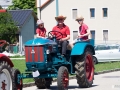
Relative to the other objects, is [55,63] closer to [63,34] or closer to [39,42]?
[39,42]

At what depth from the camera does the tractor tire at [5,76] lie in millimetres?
14211

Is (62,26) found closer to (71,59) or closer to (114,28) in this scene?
(71,59)

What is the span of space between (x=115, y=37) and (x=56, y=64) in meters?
64.2

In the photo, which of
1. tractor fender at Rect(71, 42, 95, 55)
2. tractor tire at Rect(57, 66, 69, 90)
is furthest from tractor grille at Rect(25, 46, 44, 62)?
tractor fender at Rect(71, 42, 95, 55)

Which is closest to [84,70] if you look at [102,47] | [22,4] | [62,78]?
[62,78]

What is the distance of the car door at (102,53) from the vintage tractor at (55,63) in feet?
75.0

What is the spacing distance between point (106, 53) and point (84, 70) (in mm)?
24343

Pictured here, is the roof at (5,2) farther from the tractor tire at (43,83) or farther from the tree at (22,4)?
the tractor tire at (43,83)

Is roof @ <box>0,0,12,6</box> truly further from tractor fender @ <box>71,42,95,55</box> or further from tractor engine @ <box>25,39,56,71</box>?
tractor engine @ <box>25,39,56,71</box>

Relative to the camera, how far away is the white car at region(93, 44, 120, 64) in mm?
42219

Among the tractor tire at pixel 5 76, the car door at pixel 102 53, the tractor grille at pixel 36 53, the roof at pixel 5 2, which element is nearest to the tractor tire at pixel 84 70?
the tractor grille at pixel 36 53

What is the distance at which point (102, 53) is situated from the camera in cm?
4275

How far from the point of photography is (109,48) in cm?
4341

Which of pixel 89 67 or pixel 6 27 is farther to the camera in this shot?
pixel 6 27
